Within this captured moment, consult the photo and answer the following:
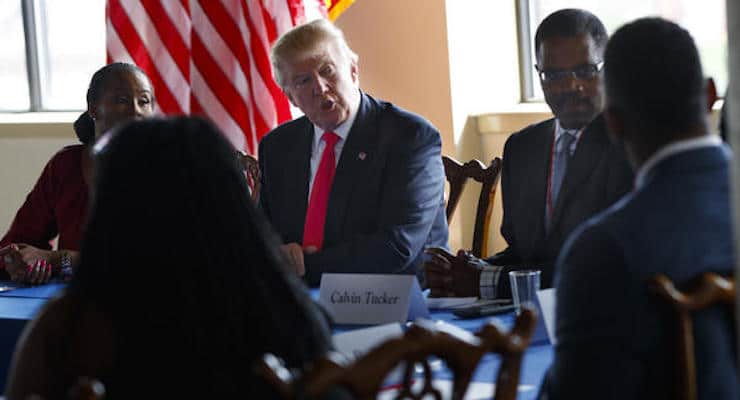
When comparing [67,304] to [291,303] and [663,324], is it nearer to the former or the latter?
[291,303]

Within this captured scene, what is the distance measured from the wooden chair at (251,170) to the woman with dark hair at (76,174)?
0.54 m

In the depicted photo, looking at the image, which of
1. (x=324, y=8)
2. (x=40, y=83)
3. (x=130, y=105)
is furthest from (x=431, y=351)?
(x=40, y=83)

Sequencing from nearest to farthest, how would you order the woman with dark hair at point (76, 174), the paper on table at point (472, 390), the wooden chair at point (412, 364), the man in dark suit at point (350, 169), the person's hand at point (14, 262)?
the wooden chair at point (412, 364) → the paper on table at point (472, 390) → the man in dark suit at point (350, 169) → the person's hand at point (14, 262) → the woman with dark hair at point (76, 174)

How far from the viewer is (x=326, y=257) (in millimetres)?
3529

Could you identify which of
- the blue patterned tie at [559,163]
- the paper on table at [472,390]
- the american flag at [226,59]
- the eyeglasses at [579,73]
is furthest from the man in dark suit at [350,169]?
the paper on table at [472,390]

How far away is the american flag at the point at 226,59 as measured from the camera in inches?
199

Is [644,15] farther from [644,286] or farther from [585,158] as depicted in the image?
[644,286]

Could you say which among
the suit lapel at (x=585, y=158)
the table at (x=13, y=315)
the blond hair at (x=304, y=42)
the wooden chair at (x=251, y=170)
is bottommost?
the table at (x=13, y=315)

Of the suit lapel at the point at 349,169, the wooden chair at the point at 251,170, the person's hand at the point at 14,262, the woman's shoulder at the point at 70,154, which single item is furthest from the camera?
the wooden chair at the point at 251,170

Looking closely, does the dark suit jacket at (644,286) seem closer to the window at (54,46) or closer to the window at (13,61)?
the window at (54,46)

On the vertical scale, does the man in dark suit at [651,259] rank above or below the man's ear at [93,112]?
below

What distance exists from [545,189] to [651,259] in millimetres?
1678

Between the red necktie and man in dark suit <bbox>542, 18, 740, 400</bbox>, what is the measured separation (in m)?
2.10

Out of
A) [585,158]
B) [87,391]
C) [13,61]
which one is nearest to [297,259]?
[585,158]
